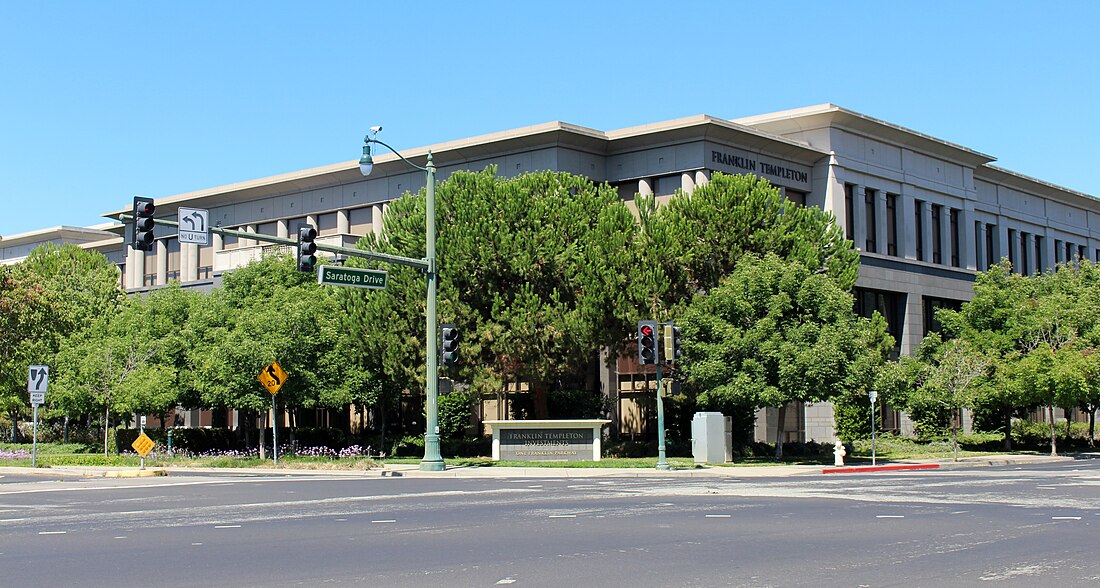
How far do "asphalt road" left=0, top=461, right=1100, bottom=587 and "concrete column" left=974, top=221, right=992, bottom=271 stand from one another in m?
45.5

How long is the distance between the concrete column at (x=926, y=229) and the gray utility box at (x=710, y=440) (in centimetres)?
2924

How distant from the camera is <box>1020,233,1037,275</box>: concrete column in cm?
7206

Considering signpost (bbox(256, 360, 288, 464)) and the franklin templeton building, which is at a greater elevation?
the franklin templeton building

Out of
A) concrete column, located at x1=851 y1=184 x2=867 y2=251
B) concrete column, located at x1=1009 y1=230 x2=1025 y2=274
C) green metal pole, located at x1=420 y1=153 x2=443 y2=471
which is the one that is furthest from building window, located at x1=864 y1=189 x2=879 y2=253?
green metal pole, located at x1=420 y1=153 x2=443 y2=471

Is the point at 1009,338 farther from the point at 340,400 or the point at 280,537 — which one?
the point at 280,537

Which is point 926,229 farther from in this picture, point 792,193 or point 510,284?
point 510,284

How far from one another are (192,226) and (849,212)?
39.8 meters

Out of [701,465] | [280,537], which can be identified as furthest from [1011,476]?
[280,537]

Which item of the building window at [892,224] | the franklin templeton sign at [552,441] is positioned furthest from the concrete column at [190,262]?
the building window at [892,224]

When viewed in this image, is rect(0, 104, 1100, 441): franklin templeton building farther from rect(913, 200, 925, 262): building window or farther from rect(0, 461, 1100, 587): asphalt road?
rect(0, 461, 1100, 587): asphalt road

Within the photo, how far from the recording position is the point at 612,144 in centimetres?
5538

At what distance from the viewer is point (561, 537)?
14.0m

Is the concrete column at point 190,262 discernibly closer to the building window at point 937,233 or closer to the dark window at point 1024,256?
the building window at point 937,233

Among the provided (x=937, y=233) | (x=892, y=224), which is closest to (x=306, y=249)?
(x=892, y=224)
